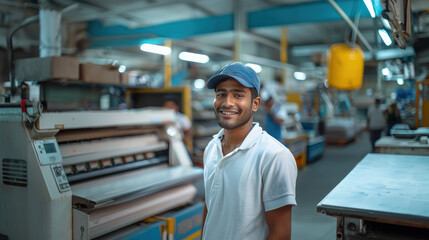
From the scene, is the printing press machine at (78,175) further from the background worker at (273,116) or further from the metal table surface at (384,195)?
the background worker at (273,116)

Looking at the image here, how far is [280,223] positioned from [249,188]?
0.21 metres

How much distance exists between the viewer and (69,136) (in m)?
3.05

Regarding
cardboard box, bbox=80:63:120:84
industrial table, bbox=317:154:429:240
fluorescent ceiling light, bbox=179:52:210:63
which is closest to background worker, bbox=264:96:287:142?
cardboard box, bbox=80:63:120:84

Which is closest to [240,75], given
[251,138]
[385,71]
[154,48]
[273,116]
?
[251,138]

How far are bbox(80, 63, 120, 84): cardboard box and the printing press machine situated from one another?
1.52 feet

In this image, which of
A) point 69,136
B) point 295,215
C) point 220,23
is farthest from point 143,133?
point 220,23

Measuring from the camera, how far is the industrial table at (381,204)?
1.49m

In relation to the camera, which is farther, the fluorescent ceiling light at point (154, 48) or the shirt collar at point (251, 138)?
the fluorescent ceiling light at point (154, 48)

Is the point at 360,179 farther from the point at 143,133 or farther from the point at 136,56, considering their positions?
the point at 136,56

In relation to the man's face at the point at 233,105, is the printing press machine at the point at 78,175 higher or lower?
lower

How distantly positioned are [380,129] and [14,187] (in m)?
7.84

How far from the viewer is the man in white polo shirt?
61.5 inches

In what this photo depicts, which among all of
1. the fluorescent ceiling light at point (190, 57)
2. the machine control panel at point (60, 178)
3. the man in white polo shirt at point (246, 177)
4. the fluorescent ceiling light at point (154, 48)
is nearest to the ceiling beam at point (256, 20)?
the fluorescent ceiling light at point (154, 48)

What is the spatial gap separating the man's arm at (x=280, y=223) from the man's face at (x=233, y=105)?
446 millimetres
